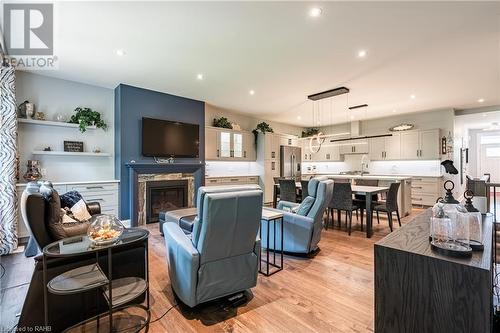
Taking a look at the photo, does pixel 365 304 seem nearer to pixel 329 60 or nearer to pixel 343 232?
pixel 343 232

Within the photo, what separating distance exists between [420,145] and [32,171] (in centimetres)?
933

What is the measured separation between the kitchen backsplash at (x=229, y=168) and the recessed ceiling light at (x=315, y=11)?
15.5 ft

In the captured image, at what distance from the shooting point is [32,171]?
3900 mm

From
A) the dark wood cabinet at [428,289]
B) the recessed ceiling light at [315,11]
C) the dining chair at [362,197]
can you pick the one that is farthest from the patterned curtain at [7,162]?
the dining chair at [362,197]

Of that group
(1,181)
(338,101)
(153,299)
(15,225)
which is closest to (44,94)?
(1,181)

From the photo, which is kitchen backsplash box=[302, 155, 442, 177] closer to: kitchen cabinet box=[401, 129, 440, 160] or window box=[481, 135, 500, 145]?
kitchen cabinet box=[401, 129, 440, 160]

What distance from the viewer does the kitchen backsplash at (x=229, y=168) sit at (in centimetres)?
666

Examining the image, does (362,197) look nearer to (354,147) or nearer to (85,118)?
(354,147)

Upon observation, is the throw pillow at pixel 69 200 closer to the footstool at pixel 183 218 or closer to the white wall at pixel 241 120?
the footstool at pixel 183 218

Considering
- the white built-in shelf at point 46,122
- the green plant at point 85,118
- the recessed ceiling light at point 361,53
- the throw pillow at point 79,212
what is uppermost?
the recessed ceiling light at point 361,53

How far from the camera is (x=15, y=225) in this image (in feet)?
11.4

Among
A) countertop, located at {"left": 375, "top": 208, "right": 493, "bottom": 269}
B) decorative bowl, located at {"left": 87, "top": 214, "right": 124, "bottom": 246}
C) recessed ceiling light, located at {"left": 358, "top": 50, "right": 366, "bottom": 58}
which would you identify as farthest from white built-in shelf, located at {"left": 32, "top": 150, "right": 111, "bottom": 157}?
countertop, located at {"left": 375, "top": 208, "right": 493, "bottom": 269}

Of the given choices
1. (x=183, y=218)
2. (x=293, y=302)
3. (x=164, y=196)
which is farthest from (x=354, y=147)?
(x=293, y=302)

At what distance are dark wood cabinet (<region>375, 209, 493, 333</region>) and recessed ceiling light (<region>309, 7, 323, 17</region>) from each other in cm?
234
